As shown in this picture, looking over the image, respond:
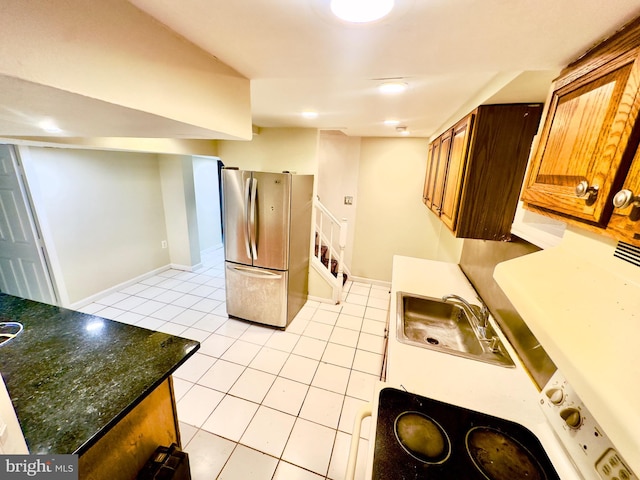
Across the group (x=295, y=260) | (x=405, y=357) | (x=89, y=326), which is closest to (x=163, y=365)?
(x=89, y=326)

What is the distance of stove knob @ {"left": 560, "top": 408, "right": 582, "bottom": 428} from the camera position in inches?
29.8

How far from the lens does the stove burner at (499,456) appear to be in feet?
2.56

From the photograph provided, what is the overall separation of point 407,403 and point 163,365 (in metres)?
1.06

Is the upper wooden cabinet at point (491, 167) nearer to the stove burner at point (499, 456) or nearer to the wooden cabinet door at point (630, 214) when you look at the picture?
the wooden cabinet door at point (630, 214)

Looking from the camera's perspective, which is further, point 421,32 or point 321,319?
point 321,319

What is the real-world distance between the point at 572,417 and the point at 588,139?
0.86m

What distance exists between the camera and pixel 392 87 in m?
1.39

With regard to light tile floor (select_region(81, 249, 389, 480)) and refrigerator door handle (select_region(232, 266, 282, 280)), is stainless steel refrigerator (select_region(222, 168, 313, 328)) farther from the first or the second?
light tile floor (select_region(81, 249, 389, 480))

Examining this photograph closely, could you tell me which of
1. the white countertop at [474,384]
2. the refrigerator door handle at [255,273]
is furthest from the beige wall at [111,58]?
the refrigerator door handle at [255,273]

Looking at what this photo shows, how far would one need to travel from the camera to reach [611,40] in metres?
0.65

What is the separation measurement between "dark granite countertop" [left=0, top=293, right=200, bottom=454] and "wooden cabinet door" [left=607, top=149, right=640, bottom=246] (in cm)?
152

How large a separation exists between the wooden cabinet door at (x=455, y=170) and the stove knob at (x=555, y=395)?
928 mm

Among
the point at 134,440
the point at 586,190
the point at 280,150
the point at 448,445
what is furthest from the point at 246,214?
the point at 586,190

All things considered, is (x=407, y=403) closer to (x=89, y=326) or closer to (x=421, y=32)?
(x=421, y=32)
